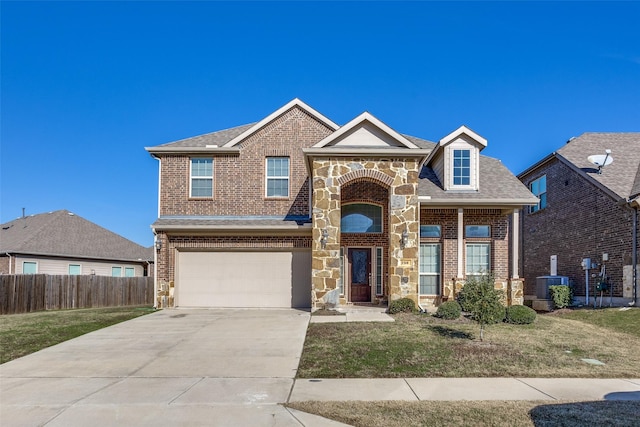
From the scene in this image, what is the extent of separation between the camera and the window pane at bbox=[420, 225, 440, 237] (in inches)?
641

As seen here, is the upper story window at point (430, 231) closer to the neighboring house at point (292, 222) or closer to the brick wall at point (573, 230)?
the neighboring house at point (292, 222)

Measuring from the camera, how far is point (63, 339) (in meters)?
11.1

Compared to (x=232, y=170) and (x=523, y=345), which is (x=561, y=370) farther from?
(x=232, y=170)

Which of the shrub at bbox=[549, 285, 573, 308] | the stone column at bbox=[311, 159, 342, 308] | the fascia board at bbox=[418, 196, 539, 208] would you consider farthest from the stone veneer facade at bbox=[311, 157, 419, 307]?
the shrub at bbox=[549, 285, 573, 308]

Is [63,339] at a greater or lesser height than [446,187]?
lesser

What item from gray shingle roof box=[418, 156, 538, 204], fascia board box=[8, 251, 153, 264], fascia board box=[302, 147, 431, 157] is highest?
fascia board box=[302, 147, 431, 157]

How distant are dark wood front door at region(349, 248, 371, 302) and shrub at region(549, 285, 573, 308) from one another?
22.0 feet

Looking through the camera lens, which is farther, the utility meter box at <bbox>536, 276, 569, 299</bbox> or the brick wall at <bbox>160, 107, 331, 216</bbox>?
the utility meter box at <bbox>536, 276, 569, 299</bbox>

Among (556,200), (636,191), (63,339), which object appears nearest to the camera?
(63,339)

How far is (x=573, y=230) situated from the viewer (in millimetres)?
18766

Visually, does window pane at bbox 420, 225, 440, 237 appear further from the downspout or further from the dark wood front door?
the downspout

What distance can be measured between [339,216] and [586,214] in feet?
34.1

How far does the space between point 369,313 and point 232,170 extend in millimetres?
7356

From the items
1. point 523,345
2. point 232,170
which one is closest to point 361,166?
point 232,170
